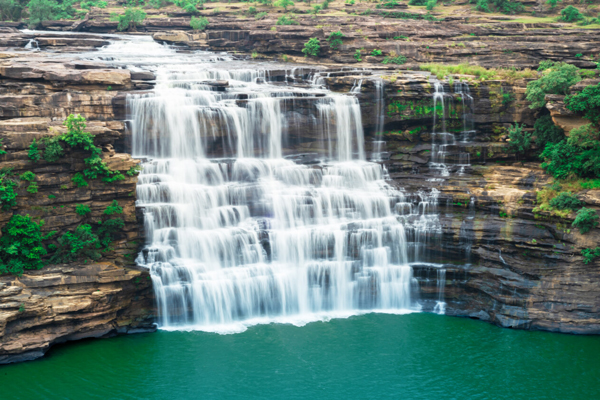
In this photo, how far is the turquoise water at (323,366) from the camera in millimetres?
19766

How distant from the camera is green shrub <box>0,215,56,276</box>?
21.0 m

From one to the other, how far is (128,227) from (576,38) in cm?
3153

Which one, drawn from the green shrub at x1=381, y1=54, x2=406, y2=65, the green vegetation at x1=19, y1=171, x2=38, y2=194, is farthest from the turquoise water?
the green shrub at x1=381, y1=54, x2=406, y2=65

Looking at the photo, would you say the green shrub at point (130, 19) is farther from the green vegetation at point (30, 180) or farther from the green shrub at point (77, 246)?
the green shrub at point (77, 246)

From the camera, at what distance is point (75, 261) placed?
874 inches

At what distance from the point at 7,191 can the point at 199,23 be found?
27.8m

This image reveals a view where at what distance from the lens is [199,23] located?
44.6m

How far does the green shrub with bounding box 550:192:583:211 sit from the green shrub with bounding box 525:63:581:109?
609 cm

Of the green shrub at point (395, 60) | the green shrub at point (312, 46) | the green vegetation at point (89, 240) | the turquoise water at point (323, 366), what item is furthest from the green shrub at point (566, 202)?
the green shrub at point (312, 46)

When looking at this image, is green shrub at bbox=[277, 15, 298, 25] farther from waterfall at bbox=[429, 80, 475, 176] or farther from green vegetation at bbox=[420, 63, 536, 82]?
waterfall at bbox=[429, 80, 475, 176]

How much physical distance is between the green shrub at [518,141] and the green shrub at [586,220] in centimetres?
589

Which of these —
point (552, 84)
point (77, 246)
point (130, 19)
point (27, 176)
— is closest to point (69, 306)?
point (77, 246)

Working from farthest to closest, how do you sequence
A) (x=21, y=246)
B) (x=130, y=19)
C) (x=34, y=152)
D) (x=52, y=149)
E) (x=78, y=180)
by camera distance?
(x=130, y=19), (x=78, y=180), (x=52, y=149), (x=34, y=152), (x=21, y=246)

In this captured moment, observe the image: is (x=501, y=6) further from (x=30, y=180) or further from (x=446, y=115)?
(x=30, y=180)
